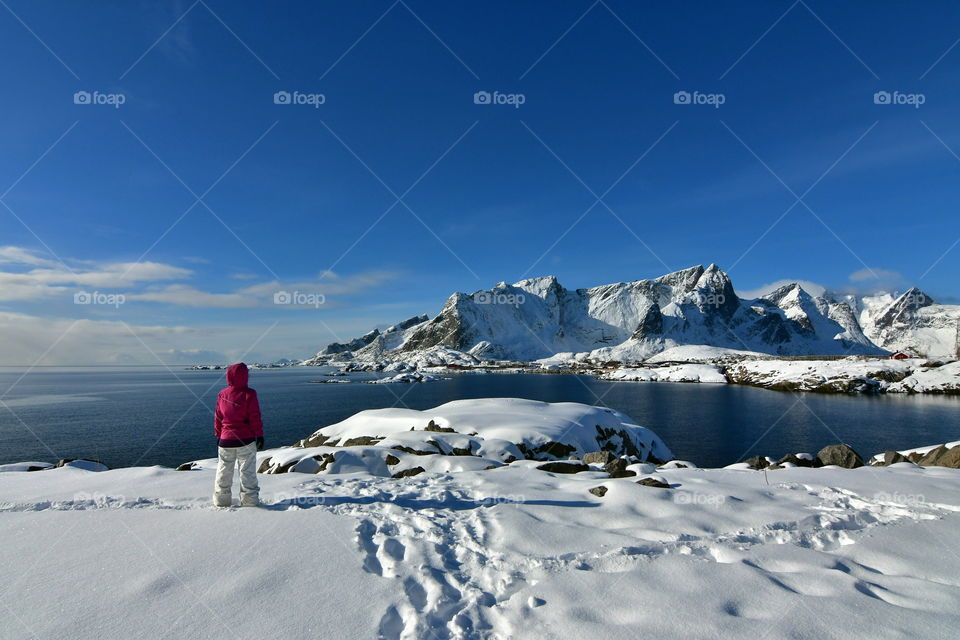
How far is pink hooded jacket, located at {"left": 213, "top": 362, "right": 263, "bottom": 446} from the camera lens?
959 centimetres

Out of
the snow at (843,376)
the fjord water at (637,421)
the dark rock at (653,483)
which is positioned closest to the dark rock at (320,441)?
the fjord water at (637,421)

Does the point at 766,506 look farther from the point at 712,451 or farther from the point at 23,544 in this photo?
the point at 712,451

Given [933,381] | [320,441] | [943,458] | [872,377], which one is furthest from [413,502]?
[933,381]

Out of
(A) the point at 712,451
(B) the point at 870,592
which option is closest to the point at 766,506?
(B) the point at 870,592

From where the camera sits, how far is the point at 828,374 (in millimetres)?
105562

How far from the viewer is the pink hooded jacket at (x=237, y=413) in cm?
959

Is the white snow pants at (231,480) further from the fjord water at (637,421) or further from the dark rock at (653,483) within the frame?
the fjord water at (637,421)

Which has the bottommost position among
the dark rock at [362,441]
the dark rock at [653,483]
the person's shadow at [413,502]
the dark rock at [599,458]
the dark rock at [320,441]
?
the dark rock at [320,441]

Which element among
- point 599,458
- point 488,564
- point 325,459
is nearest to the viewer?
point 488,564

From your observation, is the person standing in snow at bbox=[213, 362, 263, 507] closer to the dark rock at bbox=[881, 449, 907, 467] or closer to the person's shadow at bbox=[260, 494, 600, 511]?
the person's shadow at bbox=[260, 494, 600, 511]

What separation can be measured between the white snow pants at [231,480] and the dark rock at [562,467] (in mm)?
7854

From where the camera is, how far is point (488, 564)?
21.1 ft

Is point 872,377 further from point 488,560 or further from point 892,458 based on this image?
point 488,560

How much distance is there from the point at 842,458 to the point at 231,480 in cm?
1898
